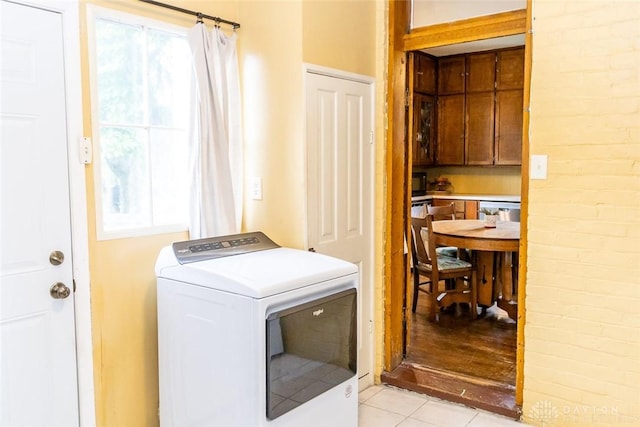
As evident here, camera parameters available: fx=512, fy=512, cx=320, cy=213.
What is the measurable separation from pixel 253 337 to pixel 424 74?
5.26 metres

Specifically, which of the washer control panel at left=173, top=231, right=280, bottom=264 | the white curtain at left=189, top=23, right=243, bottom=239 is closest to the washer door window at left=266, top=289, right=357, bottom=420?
the washer control panel at left=173, top=231, right=280, bottom=264

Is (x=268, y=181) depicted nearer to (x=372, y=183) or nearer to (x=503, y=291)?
(x=372, y=183)

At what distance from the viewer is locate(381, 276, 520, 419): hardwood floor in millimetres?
2971

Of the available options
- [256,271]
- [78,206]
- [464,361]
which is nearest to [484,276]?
[464,361]

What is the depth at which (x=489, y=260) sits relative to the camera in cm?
448

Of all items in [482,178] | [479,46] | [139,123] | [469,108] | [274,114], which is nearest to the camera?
[139,123]

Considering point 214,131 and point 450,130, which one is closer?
point 214,131

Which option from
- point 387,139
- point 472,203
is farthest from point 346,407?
point 472,203

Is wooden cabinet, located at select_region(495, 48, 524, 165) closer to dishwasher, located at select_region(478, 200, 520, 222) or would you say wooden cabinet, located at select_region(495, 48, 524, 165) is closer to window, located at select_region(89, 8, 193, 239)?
dishwasher, located at select_region(478, 200, 520, 222)

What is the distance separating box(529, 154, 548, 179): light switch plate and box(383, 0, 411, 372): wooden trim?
0.85 metres

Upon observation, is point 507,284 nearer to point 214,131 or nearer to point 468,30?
point 468,30

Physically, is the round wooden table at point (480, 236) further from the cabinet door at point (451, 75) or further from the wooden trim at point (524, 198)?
the cabinet door at point (451, 75)

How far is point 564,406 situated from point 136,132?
2.54m

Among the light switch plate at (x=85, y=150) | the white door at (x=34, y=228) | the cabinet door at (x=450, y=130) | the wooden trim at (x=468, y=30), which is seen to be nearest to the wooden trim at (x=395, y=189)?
the wooden trim at (x=468, y=30)
